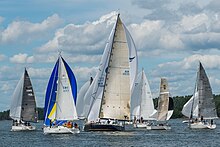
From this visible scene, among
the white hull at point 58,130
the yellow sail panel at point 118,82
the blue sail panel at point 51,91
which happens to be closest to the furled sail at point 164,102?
the yellow sail panel at point 118,82

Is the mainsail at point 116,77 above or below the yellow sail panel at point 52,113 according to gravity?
above

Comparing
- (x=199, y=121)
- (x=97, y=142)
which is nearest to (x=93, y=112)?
(x=97, y=142)

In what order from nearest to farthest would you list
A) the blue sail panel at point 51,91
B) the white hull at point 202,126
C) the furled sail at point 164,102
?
the blue sail panel at point 51,91
the white hull at point 202,126
the furled sail at point 164,102

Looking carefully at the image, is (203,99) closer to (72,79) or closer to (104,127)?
(104,127)

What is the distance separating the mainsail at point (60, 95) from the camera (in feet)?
274

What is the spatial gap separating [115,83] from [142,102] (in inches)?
1265

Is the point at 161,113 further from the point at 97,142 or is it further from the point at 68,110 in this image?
the point at 97,142

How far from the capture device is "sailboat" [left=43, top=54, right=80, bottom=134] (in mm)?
83312

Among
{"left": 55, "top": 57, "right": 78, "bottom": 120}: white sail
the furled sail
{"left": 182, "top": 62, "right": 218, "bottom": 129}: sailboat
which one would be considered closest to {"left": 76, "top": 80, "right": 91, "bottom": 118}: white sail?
the furled sail

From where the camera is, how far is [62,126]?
83.0 meters

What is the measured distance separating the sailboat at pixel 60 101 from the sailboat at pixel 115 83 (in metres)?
2.76

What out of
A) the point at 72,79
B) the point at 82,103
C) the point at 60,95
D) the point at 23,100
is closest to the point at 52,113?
the point at 60,95

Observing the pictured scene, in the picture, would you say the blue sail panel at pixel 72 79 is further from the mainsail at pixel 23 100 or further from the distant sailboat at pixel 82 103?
the distant sailboat at pixel 82 103

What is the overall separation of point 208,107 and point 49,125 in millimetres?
30538
